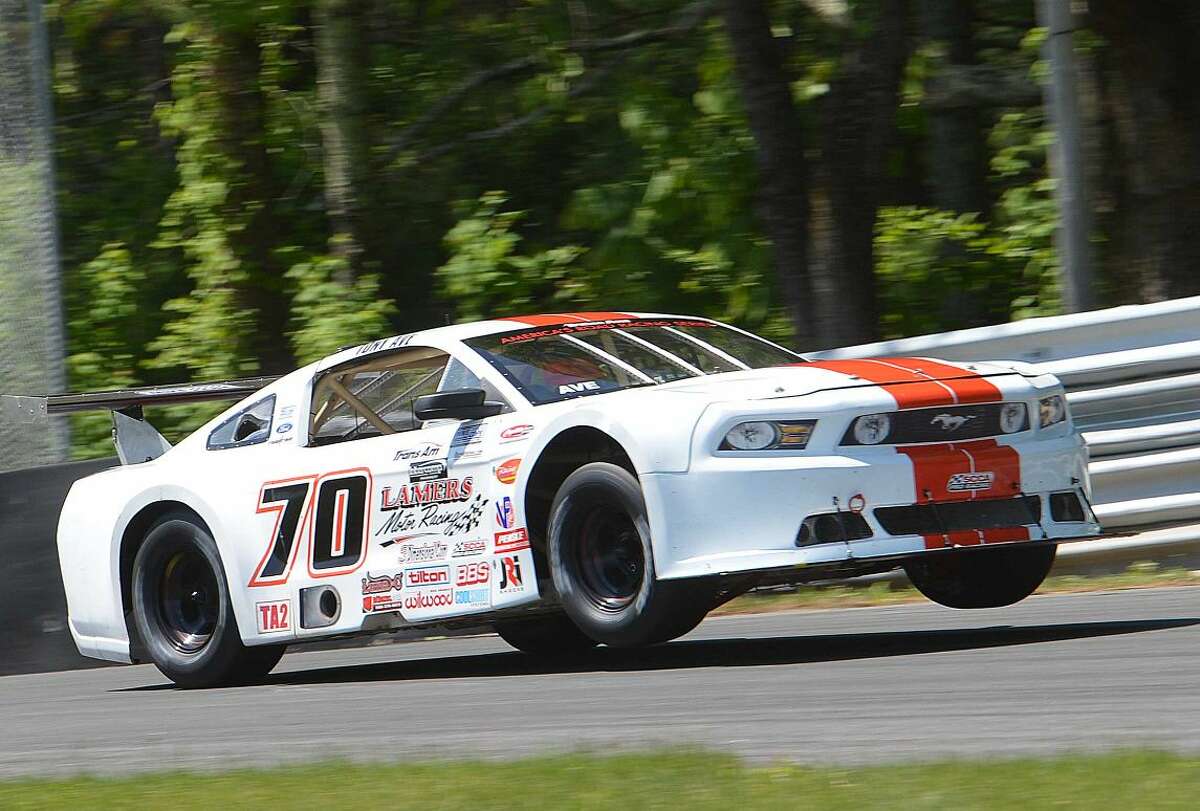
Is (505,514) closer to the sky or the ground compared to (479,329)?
closer to the ground

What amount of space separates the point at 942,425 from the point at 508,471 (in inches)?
65.9

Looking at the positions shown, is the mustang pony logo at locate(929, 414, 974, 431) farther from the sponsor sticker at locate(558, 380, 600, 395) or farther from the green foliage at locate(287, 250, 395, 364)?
the green foliage at locate(287, 250, 395, 364)

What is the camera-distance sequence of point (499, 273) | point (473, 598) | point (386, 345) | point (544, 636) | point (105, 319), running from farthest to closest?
1. point (105, 319)
2. point (499, 273)
3. point (544, 636)
4. point (386, 345)
5. point (473, 598)

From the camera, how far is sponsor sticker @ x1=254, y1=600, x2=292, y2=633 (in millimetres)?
8234

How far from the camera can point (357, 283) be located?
17.3 m

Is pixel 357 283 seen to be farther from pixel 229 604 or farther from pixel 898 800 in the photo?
pixel 898 800

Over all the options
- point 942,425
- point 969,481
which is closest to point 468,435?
point 942,425

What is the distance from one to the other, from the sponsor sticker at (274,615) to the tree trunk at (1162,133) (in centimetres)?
589

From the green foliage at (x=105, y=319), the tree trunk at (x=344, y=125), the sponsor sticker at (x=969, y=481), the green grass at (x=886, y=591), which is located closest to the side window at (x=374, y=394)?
the sponsor sticker at (x=969, y=481)

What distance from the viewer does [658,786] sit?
15.0ft

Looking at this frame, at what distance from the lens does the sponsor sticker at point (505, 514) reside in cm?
744

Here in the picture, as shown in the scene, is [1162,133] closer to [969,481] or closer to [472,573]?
[969,481]

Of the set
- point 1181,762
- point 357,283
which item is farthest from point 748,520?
point 357,283

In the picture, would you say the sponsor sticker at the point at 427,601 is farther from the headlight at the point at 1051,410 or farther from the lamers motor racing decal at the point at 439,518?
the headlight at the point at 1051,410
